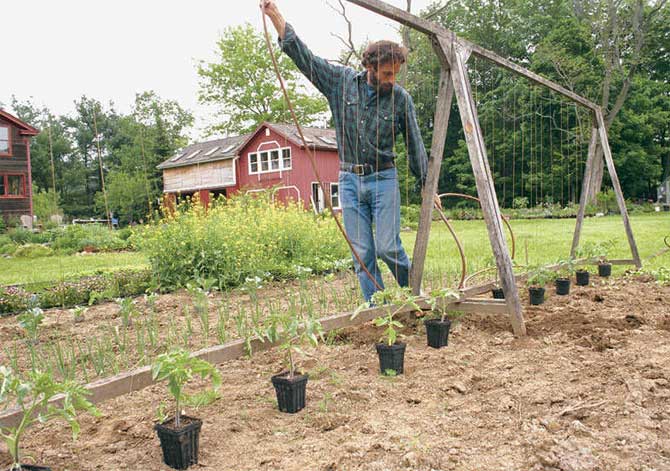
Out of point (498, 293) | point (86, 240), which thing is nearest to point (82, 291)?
point (498, 293)

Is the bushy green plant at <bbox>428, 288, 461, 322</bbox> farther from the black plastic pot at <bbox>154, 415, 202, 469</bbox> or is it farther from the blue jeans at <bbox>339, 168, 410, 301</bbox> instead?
the black plastic pot at <bbox>154, 415, 202, 469</bbox>

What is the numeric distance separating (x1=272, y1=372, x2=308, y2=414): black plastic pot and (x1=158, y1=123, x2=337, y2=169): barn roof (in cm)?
2066

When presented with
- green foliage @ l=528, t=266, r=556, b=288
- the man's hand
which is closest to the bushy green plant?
green foliage @ l=528, t=266, r=556, b=288

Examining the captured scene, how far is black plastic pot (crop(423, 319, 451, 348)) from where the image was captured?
10.2ft

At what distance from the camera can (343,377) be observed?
8.71 feet

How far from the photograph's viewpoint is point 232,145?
28.6 m

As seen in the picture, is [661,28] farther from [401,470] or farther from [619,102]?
[401,470]

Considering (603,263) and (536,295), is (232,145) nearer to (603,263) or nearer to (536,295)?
(603,263)

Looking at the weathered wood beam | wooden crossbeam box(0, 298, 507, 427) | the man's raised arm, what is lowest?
wooden crossbeam box(0, 298, 507, 427)

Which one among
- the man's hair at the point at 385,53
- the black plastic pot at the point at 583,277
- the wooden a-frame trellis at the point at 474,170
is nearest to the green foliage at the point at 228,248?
the wooden a-frame trellis at the point at 474,170

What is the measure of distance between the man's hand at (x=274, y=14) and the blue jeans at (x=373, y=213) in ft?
3.46

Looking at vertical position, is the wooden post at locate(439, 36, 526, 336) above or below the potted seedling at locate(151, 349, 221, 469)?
above

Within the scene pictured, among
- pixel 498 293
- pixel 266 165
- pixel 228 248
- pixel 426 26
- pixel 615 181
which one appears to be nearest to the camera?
pixel 426 26

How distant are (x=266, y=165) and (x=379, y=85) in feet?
75.6
